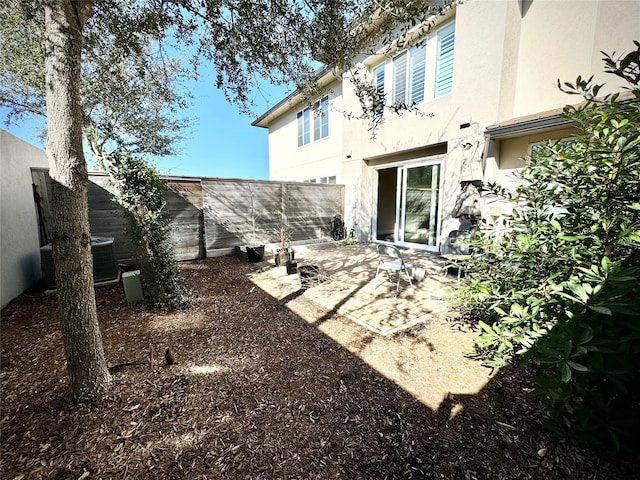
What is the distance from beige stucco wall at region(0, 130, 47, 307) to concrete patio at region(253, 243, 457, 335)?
3.77m

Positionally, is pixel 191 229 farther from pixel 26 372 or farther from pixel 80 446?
pixel 80 446

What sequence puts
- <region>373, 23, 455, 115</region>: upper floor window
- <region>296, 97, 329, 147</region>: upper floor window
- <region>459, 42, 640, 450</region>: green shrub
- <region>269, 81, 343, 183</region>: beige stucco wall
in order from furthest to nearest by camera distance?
<region>296, 97, 329, 147</region>: upper floor window
<region>269, 81, 343, 183</region>: beige stucco wall
<region>373, 23, 455, 115</region>: upper floor window
<region>459, 42, 640, 450</region>: green shrub

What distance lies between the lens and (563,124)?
15.3 feet

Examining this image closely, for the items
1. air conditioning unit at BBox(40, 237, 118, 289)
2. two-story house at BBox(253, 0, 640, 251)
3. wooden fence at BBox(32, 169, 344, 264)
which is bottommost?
air conditioning unit at BBox(40, 237, 118, 289)

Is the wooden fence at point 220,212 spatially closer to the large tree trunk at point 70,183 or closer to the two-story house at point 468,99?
the two-story house at point 468,99

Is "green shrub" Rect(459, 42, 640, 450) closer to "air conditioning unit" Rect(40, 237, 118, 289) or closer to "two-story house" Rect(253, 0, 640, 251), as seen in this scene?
"two-story house" Rect(253, 0, 640, 251)

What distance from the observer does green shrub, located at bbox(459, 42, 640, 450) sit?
1409 mm

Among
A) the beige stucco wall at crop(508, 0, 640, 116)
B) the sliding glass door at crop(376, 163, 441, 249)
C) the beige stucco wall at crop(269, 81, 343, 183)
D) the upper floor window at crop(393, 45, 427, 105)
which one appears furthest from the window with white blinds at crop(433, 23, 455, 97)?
the beige stucco wall at crop(269, 81, 343, 183)

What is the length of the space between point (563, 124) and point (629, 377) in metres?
4.98

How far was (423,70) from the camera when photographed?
7500 millimetres

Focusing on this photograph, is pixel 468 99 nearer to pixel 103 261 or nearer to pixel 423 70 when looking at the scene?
pixel 423 70

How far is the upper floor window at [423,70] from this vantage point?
702 centimetres

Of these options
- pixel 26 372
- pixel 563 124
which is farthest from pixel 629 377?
pixel 563 124

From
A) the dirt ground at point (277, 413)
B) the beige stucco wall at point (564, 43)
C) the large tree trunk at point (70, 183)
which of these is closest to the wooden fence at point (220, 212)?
the dirt ground at point (277, 413)
